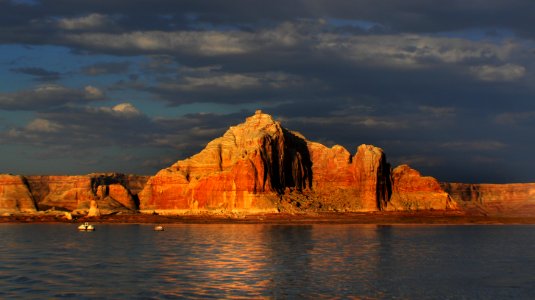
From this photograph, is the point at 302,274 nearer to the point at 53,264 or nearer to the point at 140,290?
the point at 140,290

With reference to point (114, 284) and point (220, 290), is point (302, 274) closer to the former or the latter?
point (220, 290)

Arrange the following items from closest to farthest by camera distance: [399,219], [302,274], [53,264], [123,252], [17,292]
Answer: [17,292] < [302,274] < [53,264] < [123,252] < [399,219]

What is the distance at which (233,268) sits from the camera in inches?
2518

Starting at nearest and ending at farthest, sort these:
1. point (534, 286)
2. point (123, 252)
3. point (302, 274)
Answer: point (534, 286)
point (302, 274)
point (123, 252)

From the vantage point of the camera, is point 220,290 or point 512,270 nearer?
point 220,290

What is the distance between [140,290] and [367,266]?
24.3m

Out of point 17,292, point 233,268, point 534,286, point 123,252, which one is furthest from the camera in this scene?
point 123,252

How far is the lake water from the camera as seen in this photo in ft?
162

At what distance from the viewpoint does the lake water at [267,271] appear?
1948 inches

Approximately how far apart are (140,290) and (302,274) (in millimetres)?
15327

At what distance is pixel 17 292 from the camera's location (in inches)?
1930

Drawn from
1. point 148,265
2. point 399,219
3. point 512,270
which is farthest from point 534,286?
point 399,219

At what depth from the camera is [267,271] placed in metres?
61.8

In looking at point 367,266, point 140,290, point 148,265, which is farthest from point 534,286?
point 148,265
